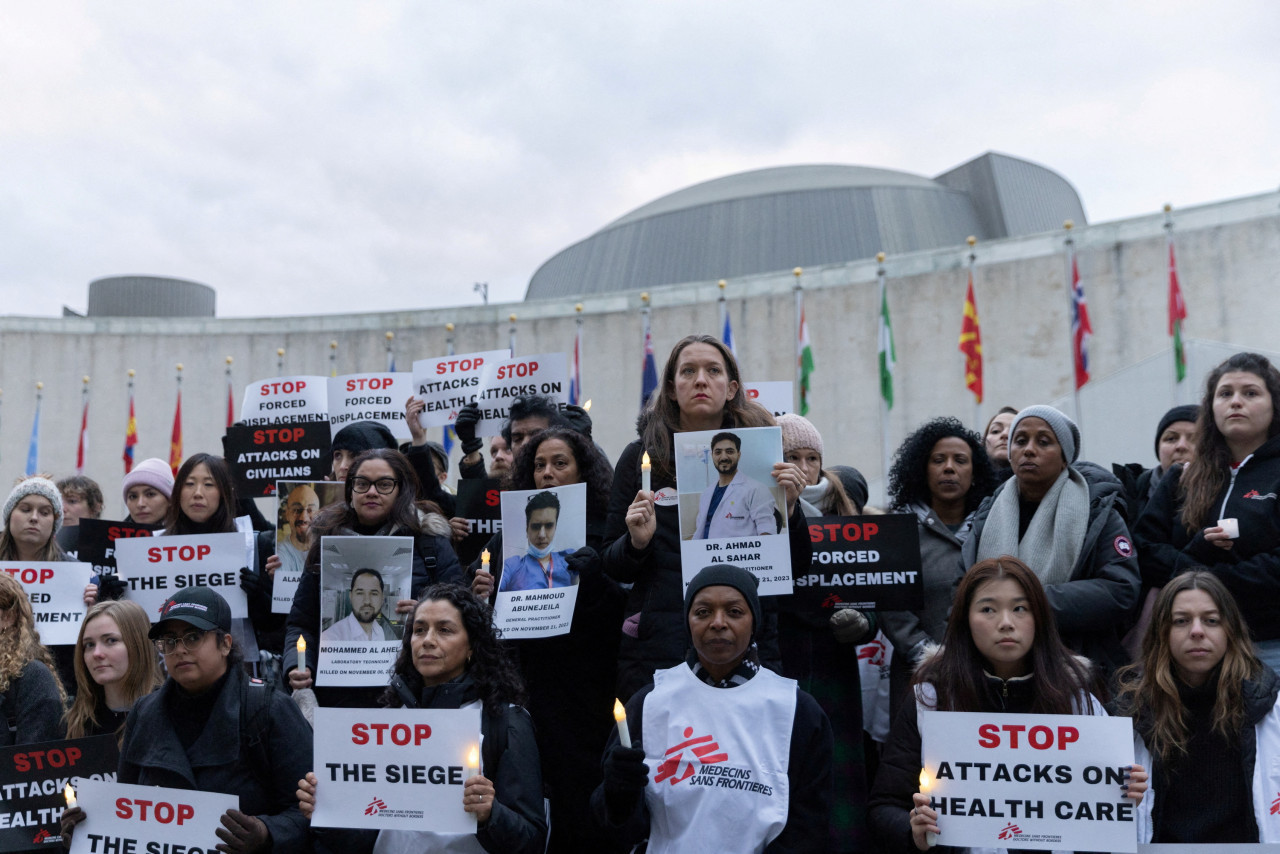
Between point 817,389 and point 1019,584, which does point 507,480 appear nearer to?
point 1019,584

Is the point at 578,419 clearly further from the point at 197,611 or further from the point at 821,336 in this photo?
the point at 821,336

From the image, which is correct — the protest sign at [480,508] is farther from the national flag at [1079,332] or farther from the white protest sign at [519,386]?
the national flag at [1079,332]

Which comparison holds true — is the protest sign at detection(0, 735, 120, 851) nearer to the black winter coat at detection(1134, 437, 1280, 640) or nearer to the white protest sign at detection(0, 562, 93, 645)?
the white protest sign at detection(0, 562, 93, 645)

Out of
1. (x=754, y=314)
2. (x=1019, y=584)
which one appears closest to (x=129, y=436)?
(x=754, y=314)

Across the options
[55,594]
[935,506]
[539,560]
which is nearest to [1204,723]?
[935,506]

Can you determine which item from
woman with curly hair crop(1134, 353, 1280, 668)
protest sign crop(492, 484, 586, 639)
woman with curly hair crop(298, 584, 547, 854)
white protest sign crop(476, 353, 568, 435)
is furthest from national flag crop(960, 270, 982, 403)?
woman with curly hair crop(298, 584, 547, 854)

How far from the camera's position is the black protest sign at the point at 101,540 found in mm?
6504

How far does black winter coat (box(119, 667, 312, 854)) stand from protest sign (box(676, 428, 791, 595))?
1535mm

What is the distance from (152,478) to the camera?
22.2 ft

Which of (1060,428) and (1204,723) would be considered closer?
(1204,723)

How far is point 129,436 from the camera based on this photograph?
23.5 meters

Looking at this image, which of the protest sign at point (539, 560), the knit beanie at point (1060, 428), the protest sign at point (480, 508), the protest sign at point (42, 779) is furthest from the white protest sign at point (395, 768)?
the knit beanie at point (1060, 428)

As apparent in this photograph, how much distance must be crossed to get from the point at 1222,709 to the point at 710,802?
1695 mm

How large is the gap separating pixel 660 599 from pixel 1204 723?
1922mm
